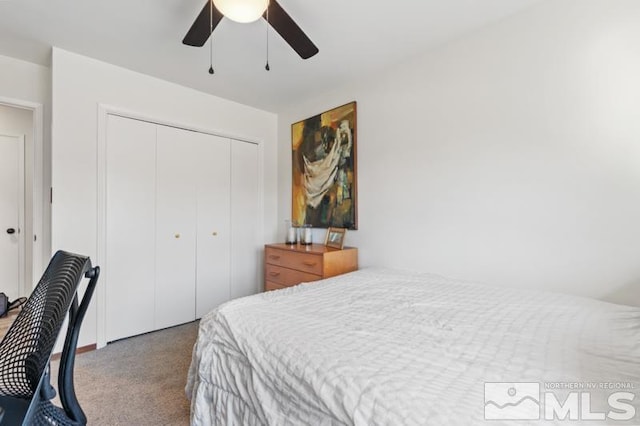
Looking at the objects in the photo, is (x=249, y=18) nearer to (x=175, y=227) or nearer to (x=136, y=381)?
(x=175, y=227)

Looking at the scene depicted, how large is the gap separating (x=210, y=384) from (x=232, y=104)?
2.91 meters

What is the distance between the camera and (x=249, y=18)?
4.72 ft

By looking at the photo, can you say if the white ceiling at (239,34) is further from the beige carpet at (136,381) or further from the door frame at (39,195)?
the beige carpet at (136,381)

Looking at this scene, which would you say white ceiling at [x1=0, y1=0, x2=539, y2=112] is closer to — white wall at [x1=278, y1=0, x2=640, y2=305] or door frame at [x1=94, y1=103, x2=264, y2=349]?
white wall at [x1=278, y1=0, x2=640, y2=305]

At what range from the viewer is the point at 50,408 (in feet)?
2.87

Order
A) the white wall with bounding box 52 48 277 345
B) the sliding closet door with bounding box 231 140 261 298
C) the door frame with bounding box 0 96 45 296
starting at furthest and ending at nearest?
the sliding closet door with bounding box 231 140 261 298
the door frame with bounding box 0 96 45 296
the white wall with bounding box 52 48 277 345

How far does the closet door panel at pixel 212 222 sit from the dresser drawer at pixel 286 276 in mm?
604

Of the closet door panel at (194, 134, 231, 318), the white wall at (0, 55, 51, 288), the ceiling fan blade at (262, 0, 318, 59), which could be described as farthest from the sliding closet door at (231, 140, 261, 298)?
the ceiling fan blade at (262, 0, 318, 59)

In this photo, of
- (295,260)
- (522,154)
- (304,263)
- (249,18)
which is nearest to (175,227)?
(295,260)

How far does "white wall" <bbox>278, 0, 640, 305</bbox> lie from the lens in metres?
1.55

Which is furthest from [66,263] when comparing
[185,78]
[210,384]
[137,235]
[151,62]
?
[185,78]

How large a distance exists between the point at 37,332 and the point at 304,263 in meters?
2.02

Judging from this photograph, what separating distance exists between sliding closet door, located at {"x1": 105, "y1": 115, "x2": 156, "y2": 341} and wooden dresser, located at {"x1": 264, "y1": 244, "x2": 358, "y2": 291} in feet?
3.70

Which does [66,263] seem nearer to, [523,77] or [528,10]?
[523,77]
